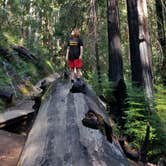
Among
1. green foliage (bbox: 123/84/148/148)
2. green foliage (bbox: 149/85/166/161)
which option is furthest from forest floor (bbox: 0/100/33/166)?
green foliage (bbox: 149/85/166/161)

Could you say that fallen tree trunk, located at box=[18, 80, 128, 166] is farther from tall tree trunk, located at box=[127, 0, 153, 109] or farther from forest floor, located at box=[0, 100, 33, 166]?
tall tree trunk, located at box=[127, 0, 153, 109]

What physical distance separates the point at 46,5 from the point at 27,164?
116 feet

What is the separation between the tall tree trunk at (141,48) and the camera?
13.4 meters

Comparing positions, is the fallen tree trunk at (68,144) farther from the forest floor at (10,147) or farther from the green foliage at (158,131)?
the green foliage at (158,131)

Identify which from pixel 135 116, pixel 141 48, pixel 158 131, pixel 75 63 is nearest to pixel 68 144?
pixel 158 131

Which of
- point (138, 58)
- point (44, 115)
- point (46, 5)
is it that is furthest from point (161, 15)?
point (46, 5)

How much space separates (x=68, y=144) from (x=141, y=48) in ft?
27.7

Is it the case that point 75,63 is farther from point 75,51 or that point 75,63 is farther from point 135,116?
point 135,116

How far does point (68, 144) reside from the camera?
5621 millimetres

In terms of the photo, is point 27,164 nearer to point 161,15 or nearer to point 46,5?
point 161,15

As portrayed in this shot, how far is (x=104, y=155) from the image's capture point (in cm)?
525

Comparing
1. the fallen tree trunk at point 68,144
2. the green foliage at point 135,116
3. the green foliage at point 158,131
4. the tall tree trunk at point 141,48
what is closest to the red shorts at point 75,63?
the green foliage at point 135,116

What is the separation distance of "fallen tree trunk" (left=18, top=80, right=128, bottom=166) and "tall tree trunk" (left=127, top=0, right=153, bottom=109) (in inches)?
218

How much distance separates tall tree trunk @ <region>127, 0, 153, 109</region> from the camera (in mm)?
13398
